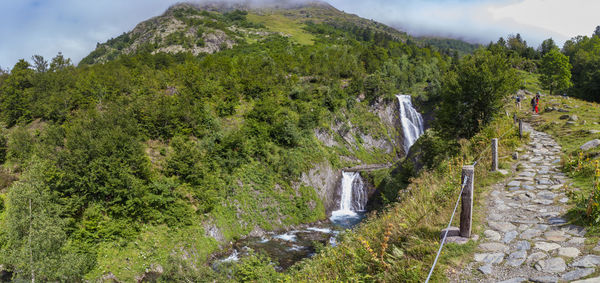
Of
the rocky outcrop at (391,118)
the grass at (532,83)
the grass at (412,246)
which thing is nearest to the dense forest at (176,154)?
the grass at (412,246)

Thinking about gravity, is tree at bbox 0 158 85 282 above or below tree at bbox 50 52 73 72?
below

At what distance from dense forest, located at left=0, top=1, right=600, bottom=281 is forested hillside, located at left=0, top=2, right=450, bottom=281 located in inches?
3.9

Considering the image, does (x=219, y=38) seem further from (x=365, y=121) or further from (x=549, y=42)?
(x=549, y=42)

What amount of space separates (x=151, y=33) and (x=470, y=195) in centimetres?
11613

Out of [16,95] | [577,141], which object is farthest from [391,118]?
[16,95]

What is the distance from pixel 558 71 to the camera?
49.1m

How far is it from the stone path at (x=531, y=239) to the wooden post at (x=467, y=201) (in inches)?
14.5

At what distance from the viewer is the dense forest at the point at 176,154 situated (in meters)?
15.5

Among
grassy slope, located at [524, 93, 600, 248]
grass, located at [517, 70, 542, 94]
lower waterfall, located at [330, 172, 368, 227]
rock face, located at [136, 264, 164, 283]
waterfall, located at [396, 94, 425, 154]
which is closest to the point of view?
grassy slope, located at [524, 93, 600, 248]

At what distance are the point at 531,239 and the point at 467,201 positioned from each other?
5.08ft

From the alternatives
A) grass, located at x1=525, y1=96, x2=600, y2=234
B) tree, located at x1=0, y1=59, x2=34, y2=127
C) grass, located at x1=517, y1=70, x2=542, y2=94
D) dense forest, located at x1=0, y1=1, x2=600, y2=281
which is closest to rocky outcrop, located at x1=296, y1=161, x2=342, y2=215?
dense forest, located at x1=0, y1=1, x2=600, y2=281

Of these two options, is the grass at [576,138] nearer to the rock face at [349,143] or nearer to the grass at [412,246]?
the grass at [412,246]

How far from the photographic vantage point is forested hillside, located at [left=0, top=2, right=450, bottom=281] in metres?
16.2

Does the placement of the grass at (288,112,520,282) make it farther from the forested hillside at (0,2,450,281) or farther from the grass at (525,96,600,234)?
the forested hillside at (0,2,450,281)
